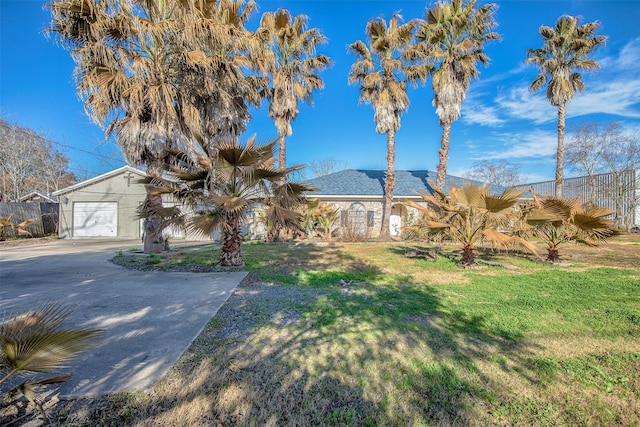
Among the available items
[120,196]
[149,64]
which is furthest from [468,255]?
[120,196]

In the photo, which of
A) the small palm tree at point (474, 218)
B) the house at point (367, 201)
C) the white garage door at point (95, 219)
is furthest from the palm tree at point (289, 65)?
the white garage door at point (95, 219)

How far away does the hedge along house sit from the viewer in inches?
688

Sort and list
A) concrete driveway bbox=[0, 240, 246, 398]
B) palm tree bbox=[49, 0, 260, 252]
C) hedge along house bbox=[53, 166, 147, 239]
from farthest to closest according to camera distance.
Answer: hedge along house bbox=[53, 166, 147, 239] → palm tree bbox=[49, 0, 260, 252] → concrete driveway bbox=[0, 240, 246, 398]

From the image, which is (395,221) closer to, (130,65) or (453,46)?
(453,46)

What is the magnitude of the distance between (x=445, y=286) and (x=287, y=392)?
449 cm

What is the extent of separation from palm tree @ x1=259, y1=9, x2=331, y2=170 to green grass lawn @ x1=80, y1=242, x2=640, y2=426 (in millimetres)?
11479

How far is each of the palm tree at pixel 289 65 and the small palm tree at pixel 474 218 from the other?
29.5 feet

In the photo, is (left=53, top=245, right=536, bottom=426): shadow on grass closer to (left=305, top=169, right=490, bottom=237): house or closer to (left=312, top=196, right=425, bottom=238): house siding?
(left=305, top=169, right=490, bottom=237): house

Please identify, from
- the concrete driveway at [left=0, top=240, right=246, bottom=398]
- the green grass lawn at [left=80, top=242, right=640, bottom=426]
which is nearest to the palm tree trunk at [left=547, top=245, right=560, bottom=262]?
the green grass lawn at [left=80, top=242, right=640, bottom=426]

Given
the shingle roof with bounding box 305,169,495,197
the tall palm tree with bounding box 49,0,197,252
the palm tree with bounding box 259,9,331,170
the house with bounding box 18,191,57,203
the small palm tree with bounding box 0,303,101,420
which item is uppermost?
the palm tree with bounding box 259,9,331,170

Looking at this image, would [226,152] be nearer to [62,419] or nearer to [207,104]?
[207,104]

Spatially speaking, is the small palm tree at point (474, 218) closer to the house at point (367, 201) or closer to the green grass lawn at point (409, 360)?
the green grass lawn at point (409, 360)

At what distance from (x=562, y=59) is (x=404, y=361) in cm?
2285

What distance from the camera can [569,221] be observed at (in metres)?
8.18
